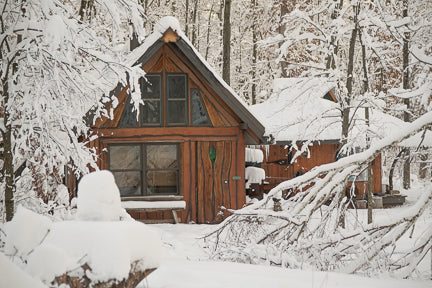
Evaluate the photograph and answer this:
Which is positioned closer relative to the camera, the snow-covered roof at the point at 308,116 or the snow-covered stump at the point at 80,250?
the snow-covered stump at the point at 80,250

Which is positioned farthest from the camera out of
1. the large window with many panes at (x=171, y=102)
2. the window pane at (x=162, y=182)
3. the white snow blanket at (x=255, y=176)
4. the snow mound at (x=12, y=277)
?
the white snow blanket at (x=255, y=176)

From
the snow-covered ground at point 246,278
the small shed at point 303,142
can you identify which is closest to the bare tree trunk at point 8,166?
the snow-covered ground at point 246,278

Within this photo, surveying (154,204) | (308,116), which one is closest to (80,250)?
(308,116)

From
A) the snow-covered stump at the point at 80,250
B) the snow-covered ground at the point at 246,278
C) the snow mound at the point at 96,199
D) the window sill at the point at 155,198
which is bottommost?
the snow-covered ground at the point at 246,278

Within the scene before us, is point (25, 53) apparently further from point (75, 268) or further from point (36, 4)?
point (75, 268)

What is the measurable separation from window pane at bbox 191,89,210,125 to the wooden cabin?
3cm

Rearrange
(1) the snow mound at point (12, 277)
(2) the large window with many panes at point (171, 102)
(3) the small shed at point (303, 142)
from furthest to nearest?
(3) the small shed at point (303, 142)
(2) the large window with many panes at point (171, 102)
(1) the snow mound at point (12, 277)

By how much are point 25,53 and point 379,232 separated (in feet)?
17.9

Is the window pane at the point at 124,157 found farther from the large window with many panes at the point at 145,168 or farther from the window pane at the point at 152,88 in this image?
the window pane at the point at 152,88

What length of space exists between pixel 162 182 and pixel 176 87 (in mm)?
2808

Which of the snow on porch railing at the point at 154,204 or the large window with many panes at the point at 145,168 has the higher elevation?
the large window with many panes at the point at 145,168

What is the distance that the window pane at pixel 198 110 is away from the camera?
1426cm

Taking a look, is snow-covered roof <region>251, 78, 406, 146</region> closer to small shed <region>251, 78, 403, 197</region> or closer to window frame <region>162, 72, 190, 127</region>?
small shed <region>251, 78, 403, 197</region>

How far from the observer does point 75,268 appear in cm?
329
